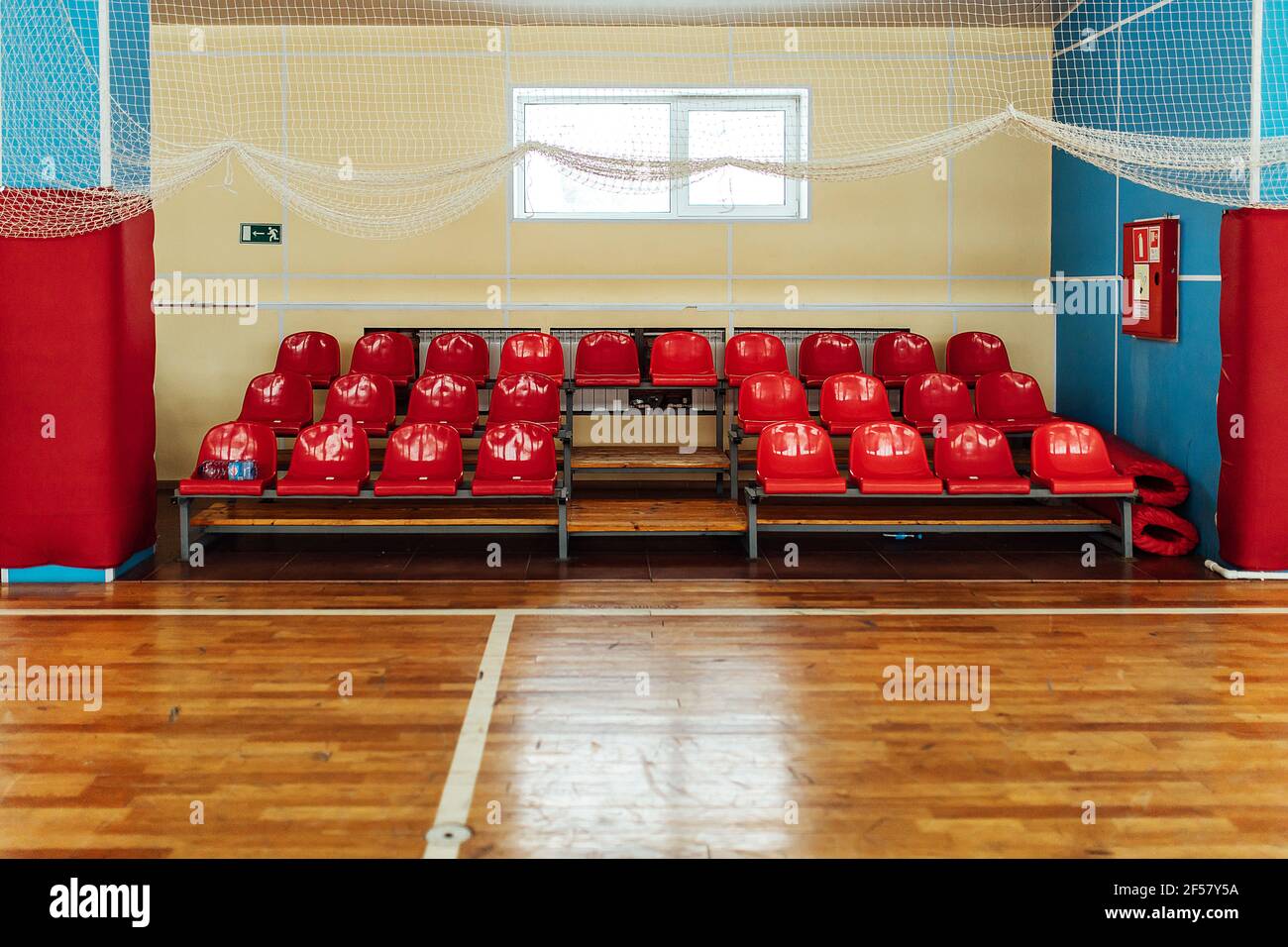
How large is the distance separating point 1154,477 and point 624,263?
408 centimetres

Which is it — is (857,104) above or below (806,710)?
above

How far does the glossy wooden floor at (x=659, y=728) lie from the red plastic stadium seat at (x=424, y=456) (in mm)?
1097

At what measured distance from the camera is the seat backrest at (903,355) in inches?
353

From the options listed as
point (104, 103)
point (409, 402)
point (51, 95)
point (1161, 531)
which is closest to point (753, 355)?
point (409, 402)

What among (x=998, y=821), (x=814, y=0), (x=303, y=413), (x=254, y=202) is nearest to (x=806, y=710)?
(x=998, y=821)

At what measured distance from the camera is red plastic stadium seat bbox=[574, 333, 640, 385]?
8.73 meters

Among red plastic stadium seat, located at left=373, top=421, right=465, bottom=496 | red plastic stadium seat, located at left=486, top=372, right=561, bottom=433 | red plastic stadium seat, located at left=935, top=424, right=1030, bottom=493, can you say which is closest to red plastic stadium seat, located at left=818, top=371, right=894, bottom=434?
red plastic stadium seat, located at left=935, top=424, right=1030, bottom=493

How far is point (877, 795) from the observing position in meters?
3.68

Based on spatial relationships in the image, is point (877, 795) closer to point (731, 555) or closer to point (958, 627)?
point (958, 627)

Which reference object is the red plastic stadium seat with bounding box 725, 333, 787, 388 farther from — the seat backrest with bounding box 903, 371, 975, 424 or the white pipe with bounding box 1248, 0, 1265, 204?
the white pipe with bounding box 1248, 0, 1265, 204

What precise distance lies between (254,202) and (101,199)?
3066mm

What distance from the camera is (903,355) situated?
899 cm

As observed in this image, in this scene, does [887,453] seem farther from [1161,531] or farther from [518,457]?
[518,457]

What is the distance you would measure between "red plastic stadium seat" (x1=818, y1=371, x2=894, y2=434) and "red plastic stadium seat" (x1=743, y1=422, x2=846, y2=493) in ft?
2.70
